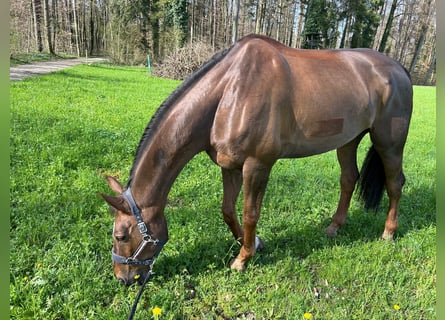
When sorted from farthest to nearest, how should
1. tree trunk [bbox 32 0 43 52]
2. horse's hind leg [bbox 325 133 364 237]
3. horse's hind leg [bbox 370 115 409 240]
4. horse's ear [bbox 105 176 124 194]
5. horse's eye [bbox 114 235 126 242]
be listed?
tree trunk [bbox 32 0 43 52] < horse's hind leg [bbox 325 133 364 237] < horse's hind leg [bbox 370 115 409 240] < horse's ear [bbox 105 176 124 194] < horse's eye [bbox 114 235 126 242]

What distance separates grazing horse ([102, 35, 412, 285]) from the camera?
7.63 ft

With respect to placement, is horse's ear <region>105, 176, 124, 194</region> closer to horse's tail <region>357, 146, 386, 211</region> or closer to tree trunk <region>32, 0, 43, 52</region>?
horse's tail <region>357, 146, 386, 211</region>

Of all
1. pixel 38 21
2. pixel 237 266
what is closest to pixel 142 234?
pixel 237 266

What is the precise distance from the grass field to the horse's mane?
0.87m

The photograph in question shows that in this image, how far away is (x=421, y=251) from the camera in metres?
3.13

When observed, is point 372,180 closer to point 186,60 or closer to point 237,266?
point 237,266

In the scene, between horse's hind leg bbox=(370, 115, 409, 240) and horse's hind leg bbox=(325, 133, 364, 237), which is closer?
horse's hind leg bbox=(370, 115, 409, 240)

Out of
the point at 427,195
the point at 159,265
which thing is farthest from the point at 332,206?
the point at 159,265

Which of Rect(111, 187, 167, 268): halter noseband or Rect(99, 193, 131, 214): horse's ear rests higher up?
Rect(99, 193, 131, 214): horse's ear

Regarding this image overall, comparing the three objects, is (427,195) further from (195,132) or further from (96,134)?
(96,134)

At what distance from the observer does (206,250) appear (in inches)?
115

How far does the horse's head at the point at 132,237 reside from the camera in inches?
88.8

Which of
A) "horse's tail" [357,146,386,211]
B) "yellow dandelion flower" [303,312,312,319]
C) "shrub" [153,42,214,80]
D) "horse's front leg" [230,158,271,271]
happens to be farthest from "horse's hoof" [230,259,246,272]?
"shrub" [153,42,214,80]

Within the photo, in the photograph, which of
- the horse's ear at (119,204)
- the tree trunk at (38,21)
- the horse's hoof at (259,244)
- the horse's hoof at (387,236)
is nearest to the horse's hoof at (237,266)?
the horse's hoof at (259,244)
